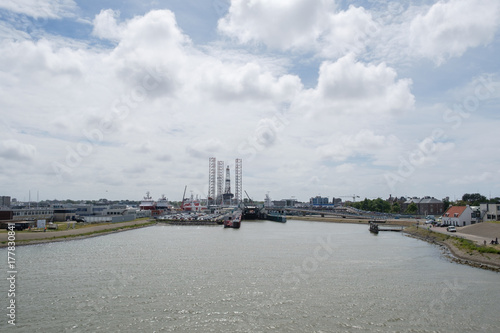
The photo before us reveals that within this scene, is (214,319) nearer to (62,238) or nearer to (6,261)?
(6,261)

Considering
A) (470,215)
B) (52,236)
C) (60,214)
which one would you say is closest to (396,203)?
(470,215)

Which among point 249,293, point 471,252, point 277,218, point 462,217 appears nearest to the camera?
point 249,293

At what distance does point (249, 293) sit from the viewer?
19719 millimetres

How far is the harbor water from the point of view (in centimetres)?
1546

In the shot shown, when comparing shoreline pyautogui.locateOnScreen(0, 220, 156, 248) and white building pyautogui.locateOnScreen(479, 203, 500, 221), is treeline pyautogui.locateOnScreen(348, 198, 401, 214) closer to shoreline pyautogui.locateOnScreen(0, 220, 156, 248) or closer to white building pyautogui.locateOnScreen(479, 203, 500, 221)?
white building pyautogui.locateOnScreen(479, 203, 500, 221)

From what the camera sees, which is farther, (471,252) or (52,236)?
(52,236)

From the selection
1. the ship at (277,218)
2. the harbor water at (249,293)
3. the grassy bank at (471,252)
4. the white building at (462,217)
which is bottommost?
the ship at (277,218)

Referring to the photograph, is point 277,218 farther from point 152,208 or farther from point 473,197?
point 473,197

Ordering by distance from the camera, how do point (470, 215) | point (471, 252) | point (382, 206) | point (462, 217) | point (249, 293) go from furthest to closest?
point (382, 206)
point (470, 215)
point (462, 217)
point (471, 252)
point (249, 293)

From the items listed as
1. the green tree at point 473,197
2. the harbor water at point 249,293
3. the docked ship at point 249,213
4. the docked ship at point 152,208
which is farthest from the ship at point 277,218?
the green tree at point 473,197

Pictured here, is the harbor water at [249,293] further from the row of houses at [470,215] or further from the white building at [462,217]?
the row of houses at [470,215]

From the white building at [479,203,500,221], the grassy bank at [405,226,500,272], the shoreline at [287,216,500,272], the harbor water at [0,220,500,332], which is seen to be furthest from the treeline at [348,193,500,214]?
the harbor water at [0,220,500,332]

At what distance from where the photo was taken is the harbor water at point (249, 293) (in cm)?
1546

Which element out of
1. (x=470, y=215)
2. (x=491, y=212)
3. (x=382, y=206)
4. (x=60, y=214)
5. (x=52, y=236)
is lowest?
(x=52, y=236)
